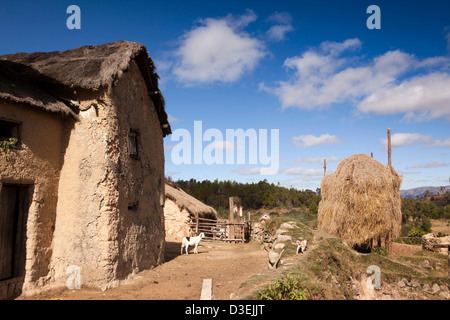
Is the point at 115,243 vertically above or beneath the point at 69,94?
beneath

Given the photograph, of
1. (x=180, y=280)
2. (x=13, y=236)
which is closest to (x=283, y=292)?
(x=180, y=280)

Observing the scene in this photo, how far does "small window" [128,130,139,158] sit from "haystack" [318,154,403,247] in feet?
31.3

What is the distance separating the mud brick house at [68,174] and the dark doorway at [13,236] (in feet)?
0.06

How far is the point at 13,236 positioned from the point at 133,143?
12.0 ft

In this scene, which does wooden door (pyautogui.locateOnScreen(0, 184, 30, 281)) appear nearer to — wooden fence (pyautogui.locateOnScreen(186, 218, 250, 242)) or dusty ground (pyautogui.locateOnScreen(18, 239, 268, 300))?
dusty ground (pyautogui.locateOnScreen(18, 239, 268, 300))

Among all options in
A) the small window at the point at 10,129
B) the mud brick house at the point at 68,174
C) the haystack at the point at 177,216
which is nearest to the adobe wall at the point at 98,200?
the mud brick house at the point at 68,174

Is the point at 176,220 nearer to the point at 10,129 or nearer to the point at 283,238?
the point at 283,238

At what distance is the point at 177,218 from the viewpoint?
18.7 meters

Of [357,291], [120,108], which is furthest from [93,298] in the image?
[357,291]

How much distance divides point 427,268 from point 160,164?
1167cm

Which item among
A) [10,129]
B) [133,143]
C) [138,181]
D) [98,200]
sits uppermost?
[133,143]

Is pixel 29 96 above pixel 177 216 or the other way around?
above

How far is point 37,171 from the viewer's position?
21.7 ft

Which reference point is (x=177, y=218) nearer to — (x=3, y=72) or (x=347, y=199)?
(x=347, y=199)
